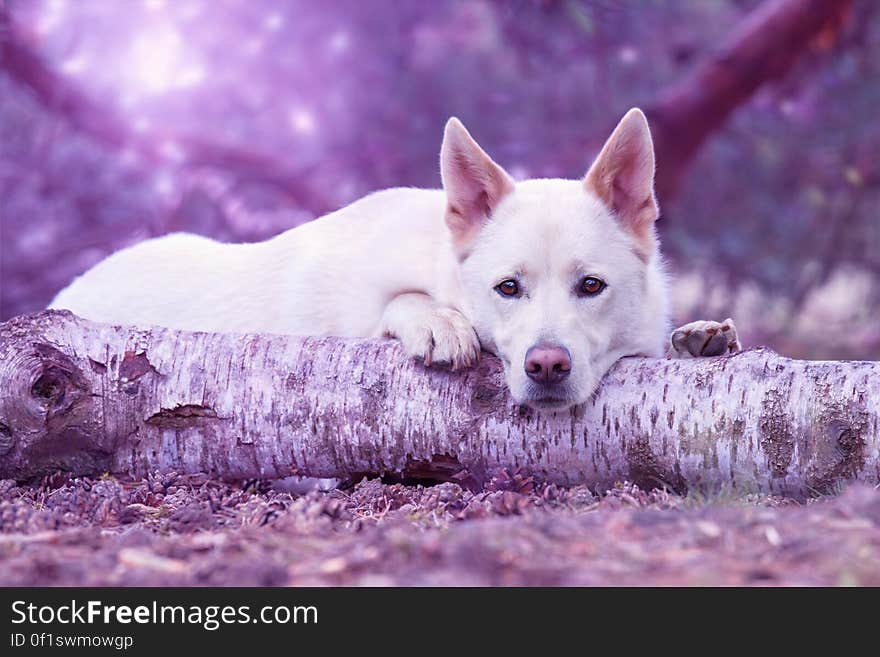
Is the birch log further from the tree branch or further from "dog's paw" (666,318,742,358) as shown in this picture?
the tree branch

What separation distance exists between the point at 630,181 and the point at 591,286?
477mm

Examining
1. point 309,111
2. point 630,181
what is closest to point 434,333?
point 630,181

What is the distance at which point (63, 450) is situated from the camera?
12.3 ft

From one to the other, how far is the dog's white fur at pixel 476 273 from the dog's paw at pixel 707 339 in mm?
149

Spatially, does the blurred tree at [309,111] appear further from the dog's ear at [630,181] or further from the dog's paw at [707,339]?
the dog's paw at [707,339]

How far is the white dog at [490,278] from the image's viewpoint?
361 centimetres

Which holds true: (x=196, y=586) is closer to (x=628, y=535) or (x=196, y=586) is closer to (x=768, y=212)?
(x=628, y=535)

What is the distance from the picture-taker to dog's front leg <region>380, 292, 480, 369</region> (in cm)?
364

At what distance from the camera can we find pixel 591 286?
371 centimetres

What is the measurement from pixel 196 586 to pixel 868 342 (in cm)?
849

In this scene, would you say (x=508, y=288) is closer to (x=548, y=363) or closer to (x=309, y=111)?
(x=548, y=363)

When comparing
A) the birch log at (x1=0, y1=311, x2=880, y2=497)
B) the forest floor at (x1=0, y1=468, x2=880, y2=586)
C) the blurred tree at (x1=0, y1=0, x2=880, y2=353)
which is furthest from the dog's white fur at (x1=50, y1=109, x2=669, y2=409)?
the blurred tree at (x1=0, y1=0, x2=880, y2=353)
